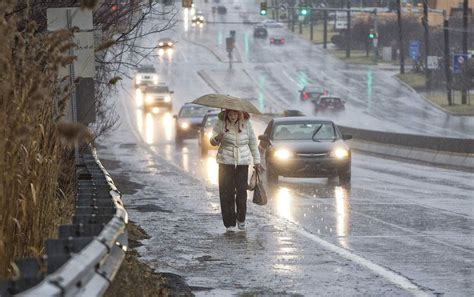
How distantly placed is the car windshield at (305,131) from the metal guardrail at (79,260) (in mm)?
20126

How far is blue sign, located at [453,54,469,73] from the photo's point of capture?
256ft

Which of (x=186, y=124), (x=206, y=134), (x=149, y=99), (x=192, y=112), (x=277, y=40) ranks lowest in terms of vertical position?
(x=149, y=99)

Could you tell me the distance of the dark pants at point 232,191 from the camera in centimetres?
1662

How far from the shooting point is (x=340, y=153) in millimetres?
27828

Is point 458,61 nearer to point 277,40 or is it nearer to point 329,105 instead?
point 329,105

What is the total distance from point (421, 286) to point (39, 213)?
4094 mm

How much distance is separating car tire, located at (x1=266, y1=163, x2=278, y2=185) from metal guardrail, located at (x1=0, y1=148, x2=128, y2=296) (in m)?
19.0

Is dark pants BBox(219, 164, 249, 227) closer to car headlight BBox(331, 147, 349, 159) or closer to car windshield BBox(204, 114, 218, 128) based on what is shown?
car headlight BBox(331, 147, 349, 159)

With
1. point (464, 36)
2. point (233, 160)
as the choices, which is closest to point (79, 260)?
point (233, 160)

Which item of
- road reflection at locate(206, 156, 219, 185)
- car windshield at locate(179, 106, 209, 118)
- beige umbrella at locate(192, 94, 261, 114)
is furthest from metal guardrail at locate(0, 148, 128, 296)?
car windshield at locate(179, 106, 209, 118)

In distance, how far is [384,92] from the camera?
9400 centimetres

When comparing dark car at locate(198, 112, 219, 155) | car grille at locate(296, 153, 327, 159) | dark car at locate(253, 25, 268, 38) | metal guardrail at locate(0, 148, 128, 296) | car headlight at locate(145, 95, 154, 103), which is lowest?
car headlight at locate(145, 95, 154, 103)

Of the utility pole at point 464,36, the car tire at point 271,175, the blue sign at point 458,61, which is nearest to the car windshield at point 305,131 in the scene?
the car tire at point 271,175

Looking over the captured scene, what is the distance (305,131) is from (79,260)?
23589mm
